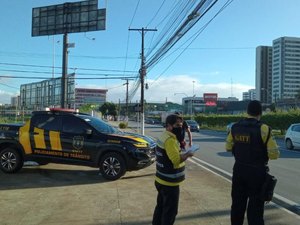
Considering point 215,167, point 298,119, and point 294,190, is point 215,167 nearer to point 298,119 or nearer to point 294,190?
point 294,190

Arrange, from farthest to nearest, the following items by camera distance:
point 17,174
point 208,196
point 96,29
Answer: point 96,29 < point 17,174 < point 208,196

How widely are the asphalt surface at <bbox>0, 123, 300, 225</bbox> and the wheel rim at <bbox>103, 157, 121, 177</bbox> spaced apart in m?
0.25

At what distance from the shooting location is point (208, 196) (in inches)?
376

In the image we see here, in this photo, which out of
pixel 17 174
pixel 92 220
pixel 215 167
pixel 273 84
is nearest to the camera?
pixel 92 220

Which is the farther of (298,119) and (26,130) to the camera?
(298,119)

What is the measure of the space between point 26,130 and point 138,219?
240 inches

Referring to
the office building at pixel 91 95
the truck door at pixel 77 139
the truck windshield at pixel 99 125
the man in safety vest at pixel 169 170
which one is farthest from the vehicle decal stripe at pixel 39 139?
the office building at pixel 91 95

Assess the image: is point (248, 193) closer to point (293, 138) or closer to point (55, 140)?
point (55, 140)

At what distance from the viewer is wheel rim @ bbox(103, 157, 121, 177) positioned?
11531 millimetres

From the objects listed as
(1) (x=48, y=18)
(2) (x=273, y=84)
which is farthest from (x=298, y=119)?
(2) (x=273, y=84)

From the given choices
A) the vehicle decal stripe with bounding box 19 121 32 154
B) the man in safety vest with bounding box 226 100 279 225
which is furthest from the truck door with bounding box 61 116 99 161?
the man in safety vest with bounding box 226 100 279 225

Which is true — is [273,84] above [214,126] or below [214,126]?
above

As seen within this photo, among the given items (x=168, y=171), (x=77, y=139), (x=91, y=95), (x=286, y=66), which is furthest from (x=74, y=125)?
(x=91, y=95)

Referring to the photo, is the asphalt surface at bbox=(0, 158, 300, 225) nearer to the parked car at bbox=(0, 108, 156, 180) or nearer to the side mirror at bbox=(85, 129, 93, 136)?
the parked car at bbox=(0, 108, 156, 180)
